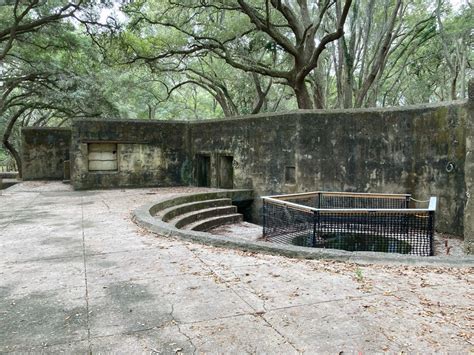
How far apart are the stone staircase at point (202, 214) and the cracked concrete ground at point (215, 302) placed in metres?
3.74

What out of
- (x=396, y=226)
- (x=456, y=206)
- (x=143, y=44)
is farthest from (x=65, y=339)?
(x=143, y=44)

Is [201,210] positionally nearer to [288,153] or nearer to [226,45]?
[288,153]

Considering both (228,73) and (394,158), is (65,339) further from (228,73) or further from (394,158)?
(228,73)

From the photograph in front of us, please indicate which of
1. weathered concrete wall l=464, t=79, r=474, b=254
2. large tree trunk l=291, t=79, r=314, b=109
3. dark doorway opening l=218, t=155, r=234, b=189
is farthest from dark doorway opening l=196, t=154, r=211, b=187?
weathered concrete wall l=464, t=79, r=474, b=254

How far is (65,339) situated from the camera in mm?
2967

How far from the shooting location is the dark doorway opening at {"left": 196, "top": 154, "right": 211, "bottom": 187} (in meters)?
15.6

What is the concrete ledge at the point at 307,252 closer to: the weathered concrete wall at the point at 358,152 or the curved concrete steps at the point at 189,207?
the curved concrete steps at the point at 189,207

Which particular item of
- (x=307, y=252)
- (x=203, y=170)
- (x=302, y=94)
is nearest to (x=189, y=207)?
(x=203, y=170)

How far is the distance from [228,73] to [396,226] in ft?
49.7

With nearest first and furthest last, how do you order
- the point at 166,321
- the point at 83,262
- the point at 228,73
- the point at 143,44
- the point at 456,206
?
the point at 166,321
the point at 83,262
the point at 456,206
the point at 143,44
the point at 228,73

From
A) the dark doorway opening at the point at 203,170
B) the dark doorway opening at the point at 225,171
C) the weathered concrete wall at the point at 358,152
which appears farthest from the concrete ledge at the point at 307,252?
the dark doorway opening at the point at 203,170

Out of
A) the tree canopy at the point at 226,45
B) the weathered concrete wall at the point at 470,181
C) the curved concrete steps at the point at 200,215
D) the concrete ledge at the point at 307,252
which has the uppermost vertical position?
the tree canopy at the point at 226,45

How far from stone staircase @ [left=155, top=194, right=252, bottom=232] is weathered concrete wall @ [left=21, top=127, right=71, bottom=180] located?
8717mm

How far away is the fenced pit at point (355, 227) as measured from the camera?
7.67 meters
